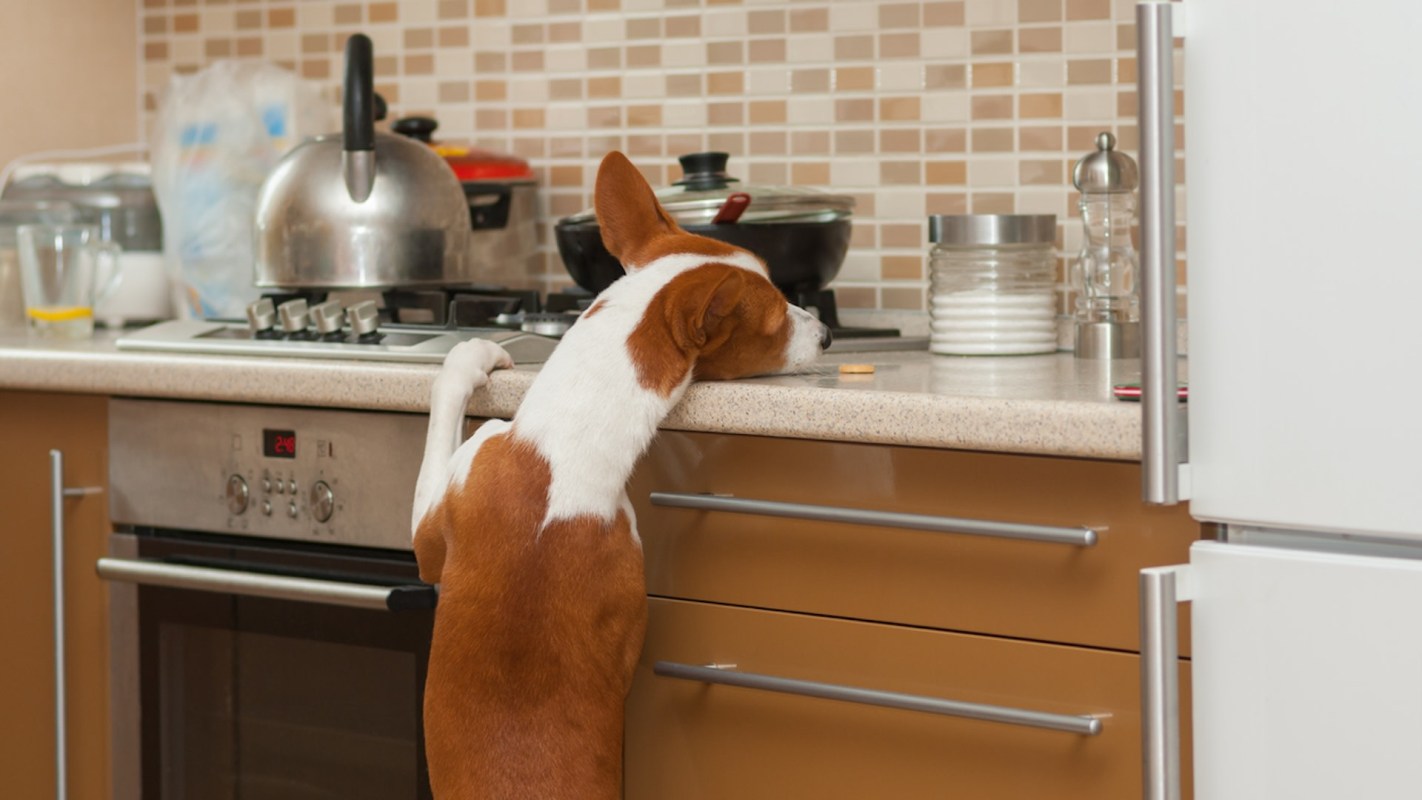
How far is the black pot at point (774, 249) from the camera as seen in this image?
6.06 ft

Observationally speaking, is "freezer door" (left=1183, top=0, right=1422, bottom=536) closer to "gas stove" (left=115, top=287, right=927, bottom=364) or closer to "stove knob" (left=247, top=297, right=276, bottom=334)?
"gas stove" (left=115, top=287, right=927, bottom=364)

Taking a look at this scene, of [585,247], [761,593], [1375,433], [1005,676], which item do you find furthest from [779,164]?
[1375,433]

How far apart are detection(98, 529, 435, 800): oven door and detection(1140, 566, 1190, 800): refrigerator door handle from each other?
0.72 metres

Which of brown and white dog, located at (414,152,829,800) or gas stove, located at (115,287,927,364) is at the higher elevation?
gas stove, located at (115,287,927,364)

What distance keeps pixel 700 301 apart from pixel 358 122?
28.6 inches

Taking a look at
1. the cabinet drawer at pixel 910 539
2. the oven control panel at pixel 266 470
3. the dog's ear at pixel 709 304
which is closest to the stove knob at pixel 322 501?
the oven control panel at pixel 266 470

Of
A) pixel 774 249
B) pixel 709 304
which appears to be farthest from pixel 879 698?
pixel 774 249

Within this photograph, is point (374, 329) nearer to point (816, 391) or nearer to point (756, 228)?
point (756, 228)

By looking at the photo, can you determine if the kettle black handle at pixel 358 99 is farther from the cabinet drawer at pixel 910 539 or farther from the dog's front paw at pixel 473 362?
the cabinet drawer at pixel 910 539

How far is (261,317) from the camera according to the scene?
1.95m

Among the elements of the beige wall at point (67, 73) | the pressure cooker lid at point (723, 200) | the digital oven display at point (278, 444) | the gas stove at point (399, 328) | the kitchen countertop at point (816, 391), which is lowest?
the digital oven display at point (278, 444)

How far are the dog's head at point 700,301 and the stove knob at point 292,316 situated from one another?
0.48 metres

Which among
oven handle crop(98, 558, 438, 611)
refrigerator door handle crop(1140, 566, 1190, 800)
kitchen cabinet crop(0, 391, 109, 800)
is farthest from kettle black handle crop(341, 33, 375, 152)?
refrigerator door handle crop(1140, 566, 1190, 800)

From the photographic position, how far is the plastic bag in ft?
7.68
